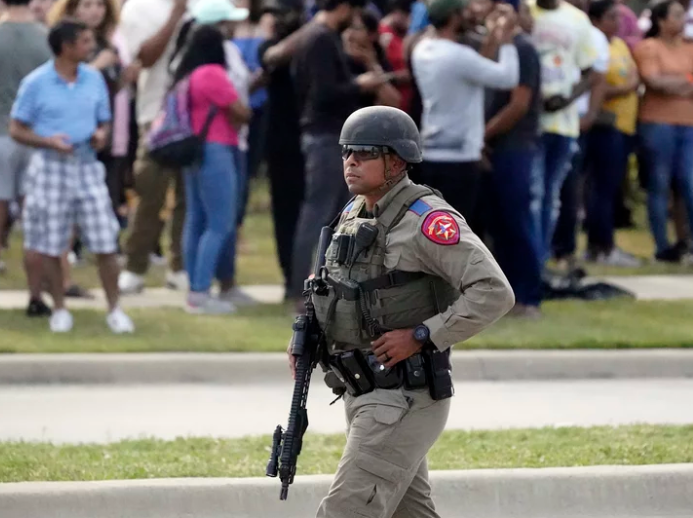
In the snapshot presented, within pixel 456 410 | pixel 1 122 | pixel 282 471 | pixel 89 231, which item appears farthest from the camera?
pixel 1 122

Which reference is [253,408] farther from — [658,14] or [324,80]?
[658,14]

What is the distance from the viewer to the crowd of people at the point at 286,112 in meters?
8.41

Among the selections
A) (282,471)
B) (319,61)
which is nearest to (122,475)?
(282,471)

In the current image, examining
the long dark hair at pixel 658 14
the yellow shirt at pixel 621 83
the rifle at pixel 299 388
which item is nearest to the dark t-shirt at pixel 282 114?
the yellow shirt at pixel 621 83

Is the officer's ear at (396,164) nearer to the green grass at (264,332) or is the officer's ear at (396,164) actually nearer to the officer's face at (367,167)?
the officer's face at (367,167)

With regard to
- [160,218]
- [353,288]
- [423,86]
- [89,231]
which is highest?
[353,288]

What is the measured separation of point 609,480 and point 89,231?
3785 millimetres

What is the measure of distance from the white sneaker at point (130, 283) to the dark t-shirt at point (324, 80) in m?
1.89

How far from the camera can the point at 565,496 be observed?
5.48 meters

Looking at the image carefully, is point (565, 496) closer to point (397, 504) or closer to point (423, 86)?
point (397, 504)

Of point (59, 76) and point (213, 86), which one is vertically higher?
point (59, 76)

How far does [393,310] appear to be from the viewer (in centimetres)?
421

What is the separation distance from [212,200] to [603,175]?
12.2 ft

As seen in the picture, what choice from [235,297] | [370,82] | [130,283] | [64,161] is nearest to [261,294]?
[235,297]
